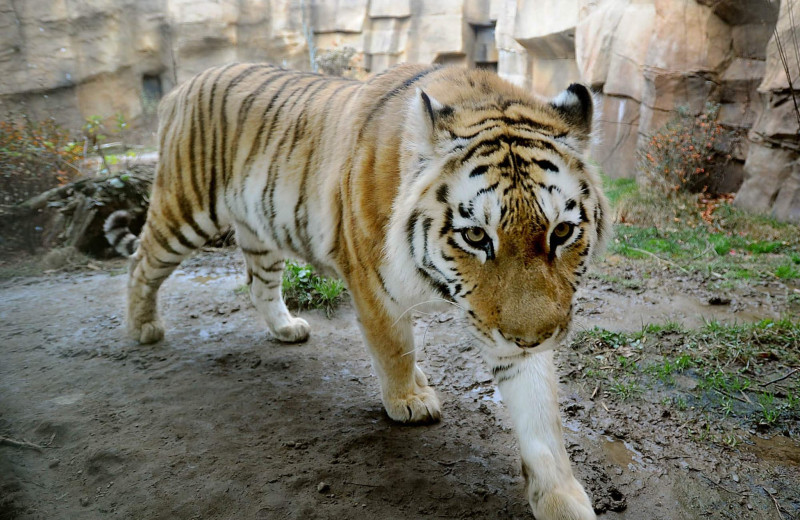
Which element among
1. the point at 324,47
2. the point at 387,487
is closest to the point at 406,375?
the point at 387,487

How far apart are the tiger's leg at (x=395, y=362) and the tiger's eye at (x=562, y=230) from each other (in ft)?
2.55

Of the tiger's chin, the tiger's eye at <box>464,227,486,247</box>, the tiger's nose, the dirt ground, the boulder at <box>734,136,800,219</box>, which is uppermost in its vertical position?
the tiger's eye at <box>464,227,486,247</box>

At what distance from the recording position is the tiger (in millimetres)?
1644

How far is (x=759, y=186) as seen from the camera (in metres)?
5.72

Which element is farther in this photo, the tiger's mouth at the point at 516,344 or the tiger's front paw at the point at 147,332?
the tiger's front paw at the point at 147,332

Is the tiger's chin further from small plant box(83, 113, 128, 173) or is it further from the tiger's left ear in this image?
small plant box(83, 113, 128, 173)

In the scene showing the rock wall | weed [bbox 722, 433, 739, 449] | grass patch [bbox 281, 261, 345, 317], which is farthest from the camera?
the rock wall

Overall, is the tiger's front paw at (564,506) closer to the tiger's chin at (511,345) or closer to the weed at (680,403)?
the tiger's chin at (511,345)

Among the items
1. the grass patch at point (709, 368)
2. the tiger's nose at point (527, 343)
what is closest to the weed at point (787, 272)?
the grass patch at point (709, 368)

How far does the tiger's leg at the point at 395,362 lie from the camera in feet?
7.27

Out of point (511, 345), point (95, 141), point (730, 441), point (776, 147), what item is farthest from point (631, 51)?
point (511, 345)

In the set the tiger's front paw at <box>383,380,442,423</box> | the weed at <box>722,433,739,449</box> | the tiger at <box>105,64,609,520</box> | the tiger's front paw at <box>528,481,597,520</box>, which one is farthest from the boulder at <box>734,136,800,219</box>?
the tiger's front paw at <box>528,481,597,520</box>

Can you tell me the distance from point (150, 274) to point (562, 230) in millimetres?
2546

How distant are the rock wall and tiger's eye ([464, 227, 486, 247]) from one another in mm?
666
